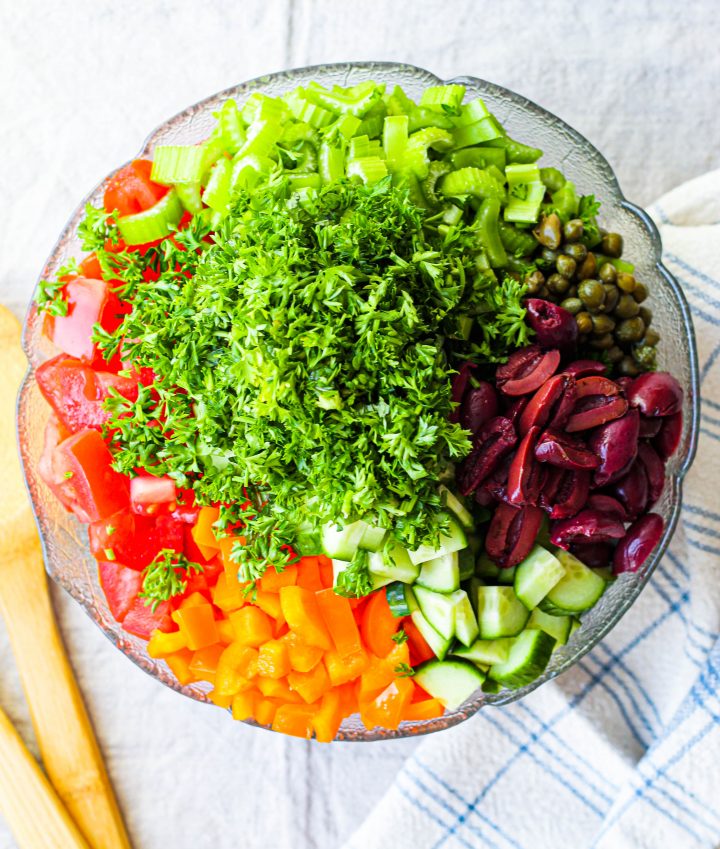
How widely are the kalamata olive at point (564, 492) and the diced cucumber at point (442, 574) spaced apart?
250 millimetres

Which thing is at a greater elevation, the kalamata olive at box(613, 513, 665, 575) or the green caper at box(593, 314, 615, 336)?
the green caper at box(593, 314, 615, 336)

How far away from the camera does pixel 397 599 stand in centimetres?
204

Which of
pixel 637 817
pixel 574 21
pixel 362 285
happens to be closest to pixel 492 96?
pixel 574 21

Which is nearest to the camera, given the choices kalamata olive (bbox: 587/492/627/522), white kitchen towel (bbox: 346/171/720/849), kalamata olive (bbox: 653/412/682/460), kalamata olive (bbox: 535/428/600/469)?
kalamata olive (bbox: 535/428/600/469)

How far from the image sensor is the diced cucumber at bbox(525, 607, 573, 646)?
209cm

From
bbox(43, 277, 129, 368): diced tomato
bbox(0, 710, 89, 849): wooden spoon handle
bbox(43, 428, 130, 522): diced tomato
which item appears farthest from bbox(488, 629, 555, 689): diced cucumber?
bbox(0, 710, 89, 849): wooden spoon handle

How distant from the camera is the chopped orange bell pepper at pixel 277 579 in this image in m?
2.00

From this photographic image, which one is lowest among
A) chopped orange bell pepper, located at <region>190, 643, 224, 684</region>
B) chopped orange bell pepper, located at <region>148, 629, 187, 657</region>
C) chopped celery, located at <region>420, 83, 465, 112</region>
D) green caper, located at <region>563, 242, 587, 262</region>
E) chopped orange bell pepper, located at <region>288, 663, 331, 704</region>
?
chopped orange bell pepper, located at <region>288, 663, 331, 704</region>

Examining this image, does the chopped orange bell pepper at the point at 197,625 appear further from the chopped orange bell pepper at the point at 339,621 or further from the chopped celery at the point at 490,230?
the chopped celery at the point at 490,230

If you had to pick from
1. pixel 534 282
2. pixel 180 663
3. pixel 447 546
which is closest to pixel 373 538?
pixel 447 546

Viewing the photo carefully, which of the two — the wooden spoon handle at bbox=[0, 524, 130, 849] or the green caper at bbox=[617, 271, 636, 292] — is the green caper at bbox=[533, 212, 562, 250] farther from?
the wooden spoon handle at bbox=[0, 524, 130, 849]

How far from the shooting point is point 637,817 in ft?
7.63

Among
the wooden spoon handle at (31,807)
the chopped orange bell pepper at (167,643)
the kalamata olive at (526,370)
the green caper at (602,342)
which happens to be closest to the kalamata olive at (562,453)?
the kalamata olive at (526,370)

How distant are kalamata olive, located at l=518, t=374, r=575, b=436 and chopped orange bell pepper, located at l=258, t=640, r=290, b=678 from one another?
30.4 inches
